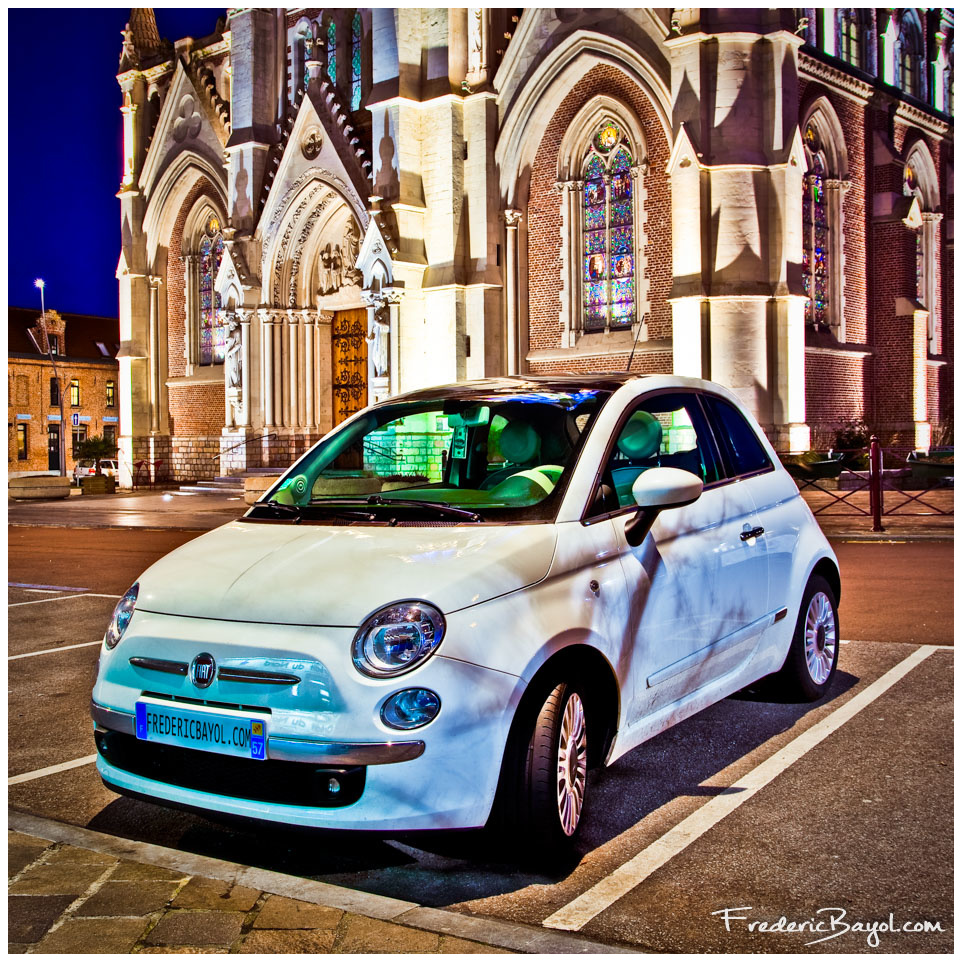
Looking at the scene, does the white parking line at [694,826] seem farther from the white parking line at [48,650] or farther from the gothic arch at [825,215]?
the gothic arch at [825,215]

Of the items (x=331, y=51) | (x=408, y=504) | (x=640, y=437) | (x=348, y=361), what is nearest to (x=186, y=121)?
(x=331, y=51)

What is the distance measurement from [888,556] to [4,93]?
1070cm

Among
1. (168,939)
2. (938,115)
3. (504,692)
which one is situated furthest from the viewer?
(938,115)

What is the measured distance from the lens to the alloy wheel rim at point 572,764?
3.77m

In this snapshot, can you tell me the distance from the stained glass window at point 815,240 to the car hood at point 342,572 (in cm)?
2393

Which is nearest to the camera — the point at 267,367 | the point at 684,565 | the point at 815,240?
the point at 684,565

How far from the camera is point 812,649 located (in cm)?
592

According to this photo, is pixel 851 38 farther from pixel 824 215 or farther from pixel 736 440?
pixel 736 440

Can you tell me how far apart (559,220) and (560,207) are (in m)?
0.31

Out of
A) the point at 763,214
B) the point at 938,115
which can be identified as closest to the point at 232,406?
the point at 763,214

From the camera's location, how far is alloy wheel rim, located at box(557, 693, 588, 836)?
377 centimetres

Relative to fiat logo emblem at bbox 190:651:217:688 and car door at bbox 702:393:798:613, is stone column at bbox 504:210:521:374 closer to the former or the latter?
car door at bbox 702:393:798:613

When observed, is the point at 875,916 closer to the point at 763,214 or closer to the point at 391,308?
the point at 763,214

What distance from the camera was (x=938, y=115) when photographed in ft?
104
